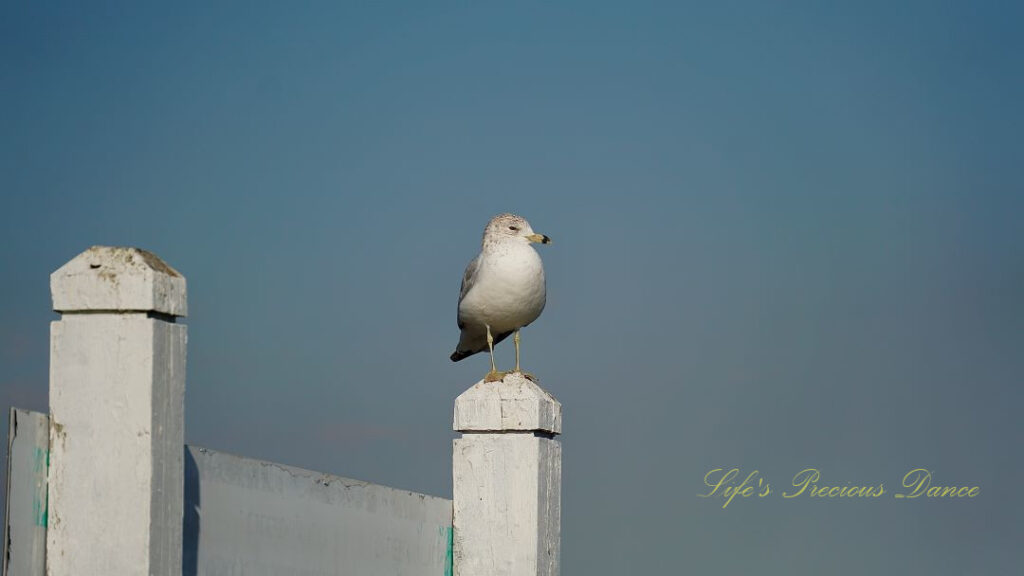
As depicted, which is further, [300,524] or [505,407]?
[505,407]

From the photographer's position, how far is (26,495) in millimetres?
3230

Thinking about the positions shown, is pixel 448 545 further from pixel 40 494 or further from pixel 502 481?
pixel 40 494

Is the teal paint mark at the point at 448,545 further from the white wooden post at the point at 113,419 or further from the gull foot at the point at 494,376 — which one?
the white wooden post at the point at 113,419

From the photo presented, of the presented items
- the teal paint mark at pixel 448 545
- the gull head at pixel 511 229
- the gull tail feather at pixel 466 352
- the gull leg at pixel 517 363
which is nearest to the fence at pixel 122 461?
the teal paint mark at pixel 448 545

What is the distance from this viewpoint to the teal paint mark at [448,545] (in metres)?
5.18

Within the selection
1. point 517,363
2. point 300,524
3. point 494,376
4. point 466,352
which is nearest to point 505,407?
point 494,376

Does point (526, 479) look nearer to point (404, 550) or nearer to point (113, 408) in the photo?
point (404, 550)

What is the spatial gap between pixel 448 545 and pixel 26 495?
7.29 ft

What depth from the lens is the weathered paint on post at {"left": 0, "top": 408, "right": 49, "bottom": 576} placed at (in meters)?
3.15

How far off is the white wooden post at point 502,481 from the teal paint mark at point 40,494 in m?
2.14

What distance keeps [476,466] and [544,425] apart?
0.31 meters

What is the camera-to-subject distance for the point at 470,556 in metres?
5.18

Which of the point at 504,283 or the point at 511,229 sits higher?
the point at 511,229

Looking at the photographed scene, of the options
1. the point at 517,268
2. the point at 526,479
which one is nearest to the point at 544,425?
the point at 526,479
